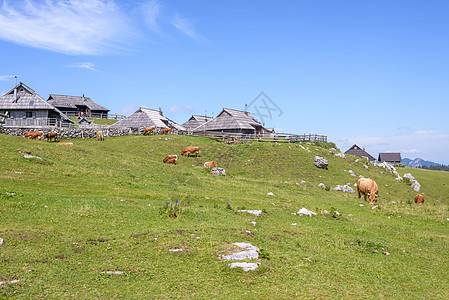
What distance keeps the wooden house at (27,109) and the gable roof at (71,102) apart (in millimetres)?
31683

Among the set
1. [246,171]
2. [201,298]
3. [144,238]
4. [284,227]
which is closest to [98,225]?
[144,238]

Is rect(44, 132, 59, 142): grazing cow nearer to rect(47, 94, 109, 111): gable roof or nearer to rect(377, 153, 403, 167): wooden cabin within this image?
rect(47, 94, 109, 111): gable roof

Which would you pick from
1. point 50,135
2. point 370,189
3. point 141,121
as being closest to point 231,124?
point 141,121

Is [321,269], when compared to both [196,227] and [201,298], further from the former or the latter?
[196,227]

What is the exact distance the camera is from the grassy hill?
8.22m

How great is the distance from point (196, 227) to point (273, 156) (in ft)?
110

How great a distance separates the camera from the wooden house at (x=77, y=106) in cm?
8769

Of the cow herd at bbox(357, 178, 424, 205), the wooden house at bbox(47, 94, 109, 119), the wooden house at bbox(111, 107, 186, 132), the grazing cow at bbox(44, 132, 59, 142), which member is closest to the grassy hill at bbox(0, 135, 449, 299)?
the cow herd at bbox(357, 178, 424, 205)

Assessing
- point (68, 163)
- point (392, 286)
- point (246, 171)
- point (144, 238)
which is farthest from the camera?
point (246, 171)

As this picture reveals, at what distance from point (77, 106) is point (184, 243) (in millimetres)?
89898

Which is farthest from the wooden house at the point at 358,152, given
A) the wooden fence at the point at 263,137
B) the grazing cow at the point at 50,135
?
the grazing cow at the point at 50,135

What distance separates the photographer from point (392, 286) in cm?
902

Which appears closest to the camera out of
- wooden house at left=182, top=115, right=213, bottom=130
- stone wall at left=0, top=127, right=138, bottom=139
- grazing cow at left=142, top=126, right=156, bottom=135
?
stone wall at left=0, top=127, right=138, bottom=139

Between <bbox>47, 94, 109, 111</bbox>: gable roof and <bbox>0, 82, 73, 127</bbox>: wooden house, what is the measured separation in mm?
31683
